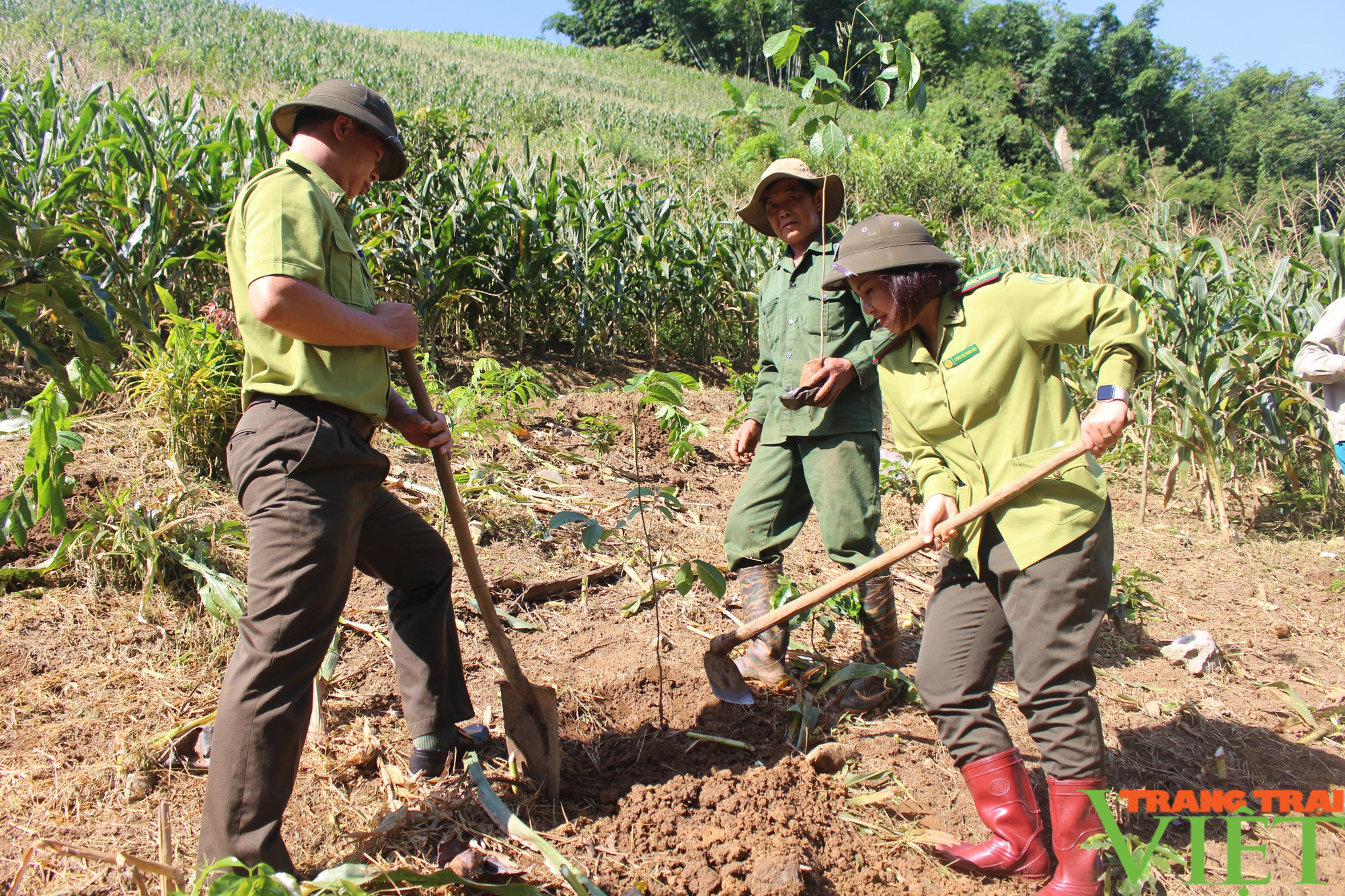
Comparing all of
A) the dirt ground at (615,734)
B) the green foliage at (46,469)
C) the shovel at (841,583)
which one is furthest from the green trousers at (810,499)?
the green foliage at (46,469)

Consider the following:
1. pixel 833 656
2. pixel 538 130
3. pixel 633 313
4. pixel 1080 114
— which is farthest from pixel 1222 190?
pixel 1080 114

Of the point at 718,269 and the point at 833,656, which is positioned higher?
the point at 718,269

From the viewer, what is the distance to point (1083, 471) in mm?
1954

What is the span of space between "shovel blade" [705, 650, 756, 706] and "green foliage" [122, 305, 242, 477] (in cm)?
257

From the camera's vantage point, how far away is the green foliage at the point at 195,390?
11.6ft

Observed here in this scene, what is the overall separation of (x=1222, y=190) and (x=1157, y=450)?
19.7m

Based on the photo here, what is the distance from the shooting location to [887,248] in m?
2.01

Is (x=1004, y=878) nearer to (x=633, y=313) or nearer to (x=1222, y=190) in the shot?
(x=633, y=313)

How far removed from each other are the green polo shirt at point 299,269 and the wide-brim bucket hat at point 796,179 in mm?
1495

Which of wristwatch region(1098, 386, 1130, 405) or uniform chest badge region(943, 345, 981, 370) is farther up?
uniform chest badge region(943, 345, 981, 370)

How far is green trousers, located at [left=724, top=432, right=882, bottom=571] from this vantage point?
9.14ft

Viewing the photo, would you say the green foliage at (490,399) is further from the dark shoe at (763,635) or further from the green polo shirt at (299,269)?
the green polo shirt at (299,269)

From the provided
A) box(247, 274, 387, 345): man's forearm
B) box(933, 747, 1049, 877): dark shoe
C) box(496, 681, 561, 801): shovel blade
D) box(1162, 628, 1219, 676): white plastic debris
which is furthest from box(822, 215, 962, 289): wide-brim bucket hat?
box(1162, 628, 1219, 676): white plastic debris

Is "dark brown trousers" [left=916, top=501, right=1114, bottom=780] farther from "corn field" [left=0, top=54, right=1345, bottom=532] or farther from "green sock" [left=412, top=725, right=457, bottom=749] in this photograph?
"corn field" [left=0, top=54, right=1345, bottom=532]
